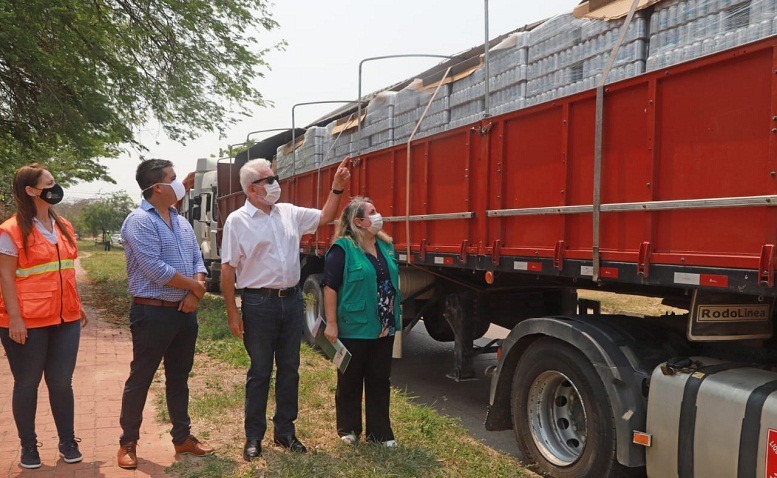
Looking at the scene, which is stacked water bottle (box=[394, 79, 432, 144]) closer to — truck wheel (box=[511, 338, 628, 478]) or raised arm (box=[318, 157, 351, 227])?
raised arm (box=[318, 157, 351, 227])

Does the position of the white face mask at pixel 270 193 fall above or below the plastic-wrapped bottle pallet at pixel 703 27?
below

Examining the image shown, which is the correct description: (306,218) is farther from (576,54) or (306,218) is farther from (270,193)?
(576,54)

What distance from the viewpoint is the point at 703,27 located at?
3014mm

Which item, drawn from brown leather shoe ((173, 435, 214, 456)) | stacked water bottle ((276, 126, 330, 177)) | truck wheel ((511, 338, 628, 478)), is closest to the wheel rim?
truck wheel ((511, 338, 628, 478))

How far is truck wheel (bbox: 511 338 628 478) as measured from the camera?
3324 mm

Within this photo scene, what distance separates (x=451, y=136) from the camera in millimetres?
4879

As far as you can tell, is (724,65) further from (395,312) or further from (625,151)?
(395,312)

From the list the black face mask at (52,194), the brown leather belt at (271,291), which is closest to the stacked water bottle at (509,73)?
the brown leather belt at (271,291)

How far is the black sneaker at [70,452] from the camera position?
3824mm

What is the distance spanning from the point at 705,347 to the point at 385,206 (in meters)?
3.22

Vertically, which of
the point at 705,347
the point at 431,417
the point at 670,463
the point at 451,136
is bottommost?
the point at 431,417

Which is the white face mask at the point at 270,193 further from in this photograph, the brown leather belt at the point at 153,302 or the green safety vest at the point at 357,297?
the brown leather belt at the point at 153,302

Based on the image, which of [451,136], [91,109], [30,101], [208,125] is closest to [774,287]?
[451,136]

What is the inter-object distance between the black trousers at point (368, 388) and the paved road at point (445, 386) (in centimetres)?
100
